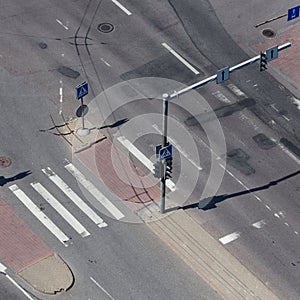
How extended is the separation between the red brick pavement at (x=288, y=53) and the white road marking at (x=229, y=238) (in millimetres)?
13505

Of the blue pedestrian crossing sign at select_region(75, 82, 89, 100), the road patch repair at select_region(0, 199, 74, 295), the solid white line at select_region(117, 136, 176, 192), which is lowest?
the road patch repair at select_region(0, 199, 74, 295)

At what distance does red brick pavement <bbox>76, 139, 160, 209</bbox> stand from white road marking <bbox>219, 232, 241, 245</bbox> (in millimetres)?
4486

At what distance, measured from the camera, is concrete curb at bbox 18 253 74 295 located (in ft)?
171

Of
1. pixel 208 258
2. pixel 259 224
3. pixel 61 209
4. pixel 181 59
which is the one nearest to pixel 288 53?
pixel 181 59

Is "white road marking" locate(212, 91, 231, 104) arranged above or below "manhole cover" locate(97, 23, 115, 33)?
below

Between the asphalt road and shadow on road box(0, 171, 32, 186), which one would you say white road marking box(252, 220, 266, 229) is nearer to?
the asphalt road

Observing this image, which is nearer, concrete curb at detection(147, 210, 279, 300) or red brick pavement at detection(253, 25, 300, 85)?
concrete curb at detection(147, 210, 279, 300)

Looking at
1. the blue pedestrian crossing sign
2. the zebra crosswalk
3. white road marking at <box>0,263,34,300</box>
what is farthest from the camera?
the blue pedestrian crossing sign

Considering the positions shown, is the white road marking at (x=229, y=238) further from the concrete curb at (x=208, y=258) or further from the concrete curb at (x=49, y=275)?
the concrete curb at (x=49, y=275)

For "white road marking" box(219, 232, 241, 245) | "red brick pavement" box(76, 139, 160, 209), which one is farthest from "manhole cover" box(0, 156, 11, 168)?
"white road marking" box(219, 232, 241, 245)

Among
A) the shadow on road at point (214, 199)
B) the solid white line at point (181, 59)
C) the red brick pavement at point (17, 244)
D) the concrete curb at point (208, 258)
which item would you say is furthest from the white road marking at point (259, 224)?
the solid white line at point (181, 59)

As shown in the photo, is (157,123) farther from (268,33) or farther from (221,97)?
(268,33)

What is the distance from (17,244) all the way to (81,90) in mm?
9457

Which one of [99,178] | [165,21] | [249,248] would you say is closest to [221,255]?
[249,248]
